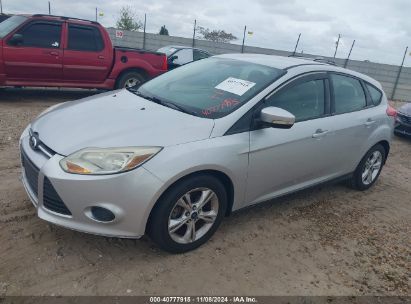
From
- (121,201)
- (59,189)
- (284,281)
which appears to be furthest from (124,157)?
(284,281)

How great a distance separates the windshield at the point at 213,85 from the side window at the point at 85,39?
4664 mm

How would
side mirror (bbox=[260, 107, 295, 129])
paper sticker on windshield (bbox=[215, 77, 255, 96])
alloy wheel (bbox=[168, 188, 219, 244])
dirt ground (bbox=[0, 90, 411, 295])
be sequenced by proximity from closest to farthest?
1. dirt ground (bbox=[0, 90, 411, 295])
2. alloy wheel (bbox=[168, 188, 219, 244])
3. side mirror (bbox=[260, 107, 295, 129])
4. paper sticker on windshield (bbox=[215, 77, 255, 96])

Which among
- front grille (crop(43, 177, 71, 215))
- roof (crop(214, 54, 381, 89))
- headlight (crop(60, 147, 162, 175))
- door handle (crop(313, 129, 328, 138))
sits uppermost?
roof (crop(214, 54, 381, 89))

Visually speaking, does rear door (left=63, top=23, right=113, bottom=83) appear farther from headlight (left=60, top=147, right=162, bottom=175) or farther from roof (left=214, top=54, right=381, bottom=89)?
headlight (left=60, top=147, right=162, bottom=175)

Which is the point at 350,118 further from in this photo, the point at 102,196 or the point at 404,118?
the point at 404,118

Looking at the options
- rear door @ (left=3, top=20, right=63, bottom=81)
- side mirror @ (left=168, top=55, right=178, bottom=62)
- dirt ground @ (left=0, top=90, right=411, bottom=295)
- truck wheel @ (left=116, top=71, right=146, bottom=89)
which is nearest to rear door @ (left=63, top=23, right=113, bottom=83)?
rear door @ (left=3, top=20, right=63, bottom=81)

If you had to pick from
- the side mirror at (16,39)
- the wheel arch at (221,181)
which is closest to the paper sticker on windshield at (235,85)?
the wheel arch at (221,181)

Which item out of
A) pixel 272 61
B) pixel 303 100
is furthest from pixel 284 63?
pixel 303 100

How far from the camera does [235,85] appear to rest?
11.6ft

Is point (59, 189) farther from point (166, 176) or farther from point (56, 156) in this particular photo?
point (166, 176)

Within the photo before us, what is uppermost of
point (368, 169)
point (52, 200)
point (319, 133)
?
point (319, 133)

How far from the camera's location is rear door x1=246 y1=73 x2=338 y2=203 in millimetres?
3342

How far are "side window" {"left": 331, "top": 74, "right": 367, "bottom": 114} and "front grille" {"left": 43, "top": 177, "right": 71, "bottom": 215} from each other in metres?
2.91

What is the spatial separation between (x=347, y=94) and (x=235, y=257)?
2.36 m
